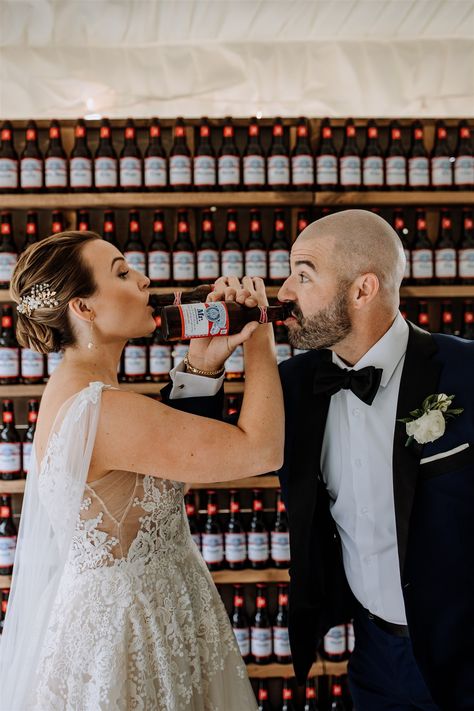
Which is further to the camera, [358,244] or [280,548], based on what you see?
[280,548]

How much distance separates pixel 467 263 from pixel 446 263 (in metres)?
0.09

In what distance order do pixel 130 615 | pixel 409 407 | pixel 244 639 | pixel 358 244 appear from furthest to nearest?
1. pixel 244 639
2. pixel 358 244
3. pixel 409 407
4. pixel 130 615

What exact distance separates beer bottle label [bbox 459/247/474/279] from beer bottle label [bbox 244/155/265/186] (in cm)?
95

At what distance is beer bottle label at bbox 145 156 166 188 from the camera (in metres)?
3.02

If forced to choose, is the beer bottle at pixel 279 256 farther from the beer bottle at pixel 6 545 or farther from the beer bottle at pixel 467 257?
the beer bottle at pixel 6 545

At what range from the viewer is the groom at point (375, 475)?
4.95ft

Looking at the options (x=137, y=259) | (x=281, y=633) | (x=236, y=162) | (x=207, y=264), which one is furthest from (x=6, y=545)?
(x=236, y=162)

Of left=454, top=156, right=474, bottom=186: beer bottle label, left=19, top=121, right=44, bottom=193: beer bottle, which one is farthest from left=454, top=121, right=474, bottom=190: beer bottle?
left=19, top=121, right=44, bottom=193: beer bottle

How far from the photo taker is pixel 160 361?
3053 mm

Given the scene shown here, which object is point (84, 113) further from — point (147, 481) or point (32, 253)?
point (147, 481)

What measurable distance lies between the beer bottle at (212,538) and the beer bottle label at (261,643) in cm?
33

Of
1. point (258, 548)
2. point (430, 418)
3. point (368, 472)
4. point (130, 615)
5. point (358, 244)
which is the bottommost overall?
point (258, 548)

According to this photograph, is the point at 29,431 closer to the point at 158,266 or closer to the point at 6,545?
the point at 6,545

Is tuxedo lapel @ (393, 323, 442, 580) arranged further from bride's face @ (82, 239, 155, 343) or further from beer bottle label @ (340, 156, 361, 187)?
beer bottle label @ (340, 156, 361, 187)
